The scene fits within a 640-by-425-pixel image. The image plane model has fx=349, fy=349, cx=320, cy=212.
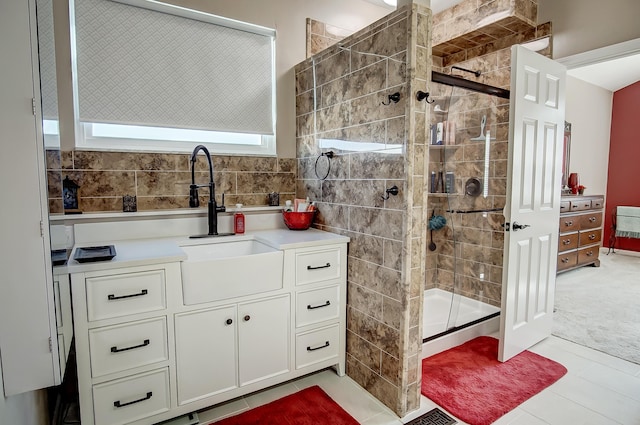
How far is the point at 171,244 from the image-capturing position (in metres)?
2.05

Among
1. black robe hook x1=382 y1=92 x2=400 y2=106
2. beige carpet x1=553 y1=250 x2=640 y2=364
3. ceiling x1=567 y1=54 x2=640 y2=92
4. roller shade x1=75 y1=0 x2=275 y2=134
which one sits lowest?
beige carpet x1=553 y1=250 x2=640 y2=364

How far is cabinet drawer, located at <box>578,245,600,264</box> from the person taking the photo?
4.82 meters

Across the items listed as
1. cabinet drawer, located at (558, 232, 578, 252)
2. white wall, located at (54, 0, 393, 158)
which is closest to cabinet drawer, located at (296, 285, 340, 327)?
white wall, located at (54, 0, 393, 158)

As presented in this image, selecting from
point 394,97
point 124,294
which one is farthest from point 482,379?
point 124,294

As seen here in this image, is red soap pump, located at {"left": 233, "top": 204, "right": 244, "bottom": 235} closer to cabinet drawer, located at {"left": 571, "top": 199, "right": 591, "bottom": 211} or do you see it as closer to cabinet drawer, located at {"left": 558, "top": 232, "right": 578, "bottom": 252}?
cabinet drawer, located at {"left": 558, "top": 232, "right": 578, "bottom": 252}

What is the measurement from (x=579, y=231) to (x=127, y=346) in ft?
17.8

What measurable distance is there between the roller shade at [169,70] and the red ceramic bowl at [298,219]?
0.69 m

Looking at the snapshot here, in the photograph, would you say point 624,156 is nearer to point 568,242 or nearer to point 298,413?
point 568,242

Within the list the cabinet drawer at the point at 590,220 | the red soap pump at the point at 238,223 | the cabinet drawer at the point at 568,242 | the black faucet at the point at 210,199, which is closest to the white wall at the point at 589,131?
the cabinet drawer at the point at 590,220

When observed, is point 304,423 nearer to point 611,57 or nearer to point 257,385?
point 257,385

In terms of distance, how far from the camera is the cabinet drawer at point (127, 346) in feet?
5.22

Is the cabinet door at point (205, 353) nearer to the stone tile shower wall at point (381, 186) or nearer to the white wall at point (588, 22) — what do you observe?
the stone tile shower wall at point (381, 186)

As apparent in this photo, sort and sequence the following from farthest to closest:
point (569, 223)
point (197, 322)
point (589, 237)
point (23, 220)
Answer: point (589, 237)
point (569, 223)
point (197, 322)
point (23, 220)

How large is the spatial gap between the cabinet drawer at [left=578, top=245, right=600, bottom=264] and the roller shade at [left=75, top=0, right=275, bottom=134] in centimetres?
467
